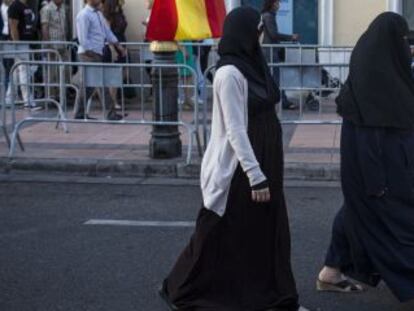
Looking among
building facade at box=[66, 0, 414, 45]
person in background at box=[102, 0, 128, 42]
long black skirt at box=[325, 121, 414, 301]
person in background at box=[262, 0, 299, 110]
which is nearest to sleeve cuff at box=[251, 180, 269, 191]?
long black skirt at box=[325, 121, 414, 301]

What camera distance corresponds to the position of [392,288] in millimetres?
5469

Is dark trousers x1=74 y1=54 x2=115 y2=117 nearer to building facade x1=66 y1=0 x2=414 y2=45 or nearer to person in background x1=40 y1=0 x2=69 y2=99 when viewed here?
person in background x1=40 y1=0 x2=69 y2=99

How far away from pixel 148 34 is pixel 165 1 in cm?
40

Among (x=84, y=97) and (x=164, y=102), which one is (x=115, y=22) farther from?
(x=164, y=102)

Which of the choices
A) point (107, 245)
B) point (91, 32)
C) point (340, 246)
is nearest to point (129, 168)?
point (107, 245)

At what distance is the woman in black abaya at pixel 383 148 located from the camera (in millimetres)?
5465

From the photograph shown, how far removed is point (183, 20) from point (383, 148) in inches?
203

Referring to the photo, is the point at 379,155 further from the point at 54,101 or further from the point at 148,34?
the point at 54,101

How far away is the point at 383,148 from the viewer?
18.2ft

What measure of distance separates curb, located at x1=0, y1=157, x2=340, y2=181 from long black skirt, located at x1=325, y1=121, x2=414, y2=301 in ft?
14.9

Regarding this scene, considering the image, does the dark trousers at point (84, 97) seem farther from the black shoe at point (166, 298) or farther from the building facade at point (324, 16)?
the black shoe at point (166, 298)

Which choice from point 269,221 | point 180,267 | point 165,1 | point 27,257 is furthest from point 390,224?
point 165,1

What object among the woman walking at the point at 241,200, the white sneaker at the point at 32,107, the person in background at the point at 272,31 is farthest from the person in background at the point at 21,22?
the woman walking at the point at 241,200

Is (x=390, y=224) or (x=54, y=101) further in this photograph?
(x=54, y=101)
